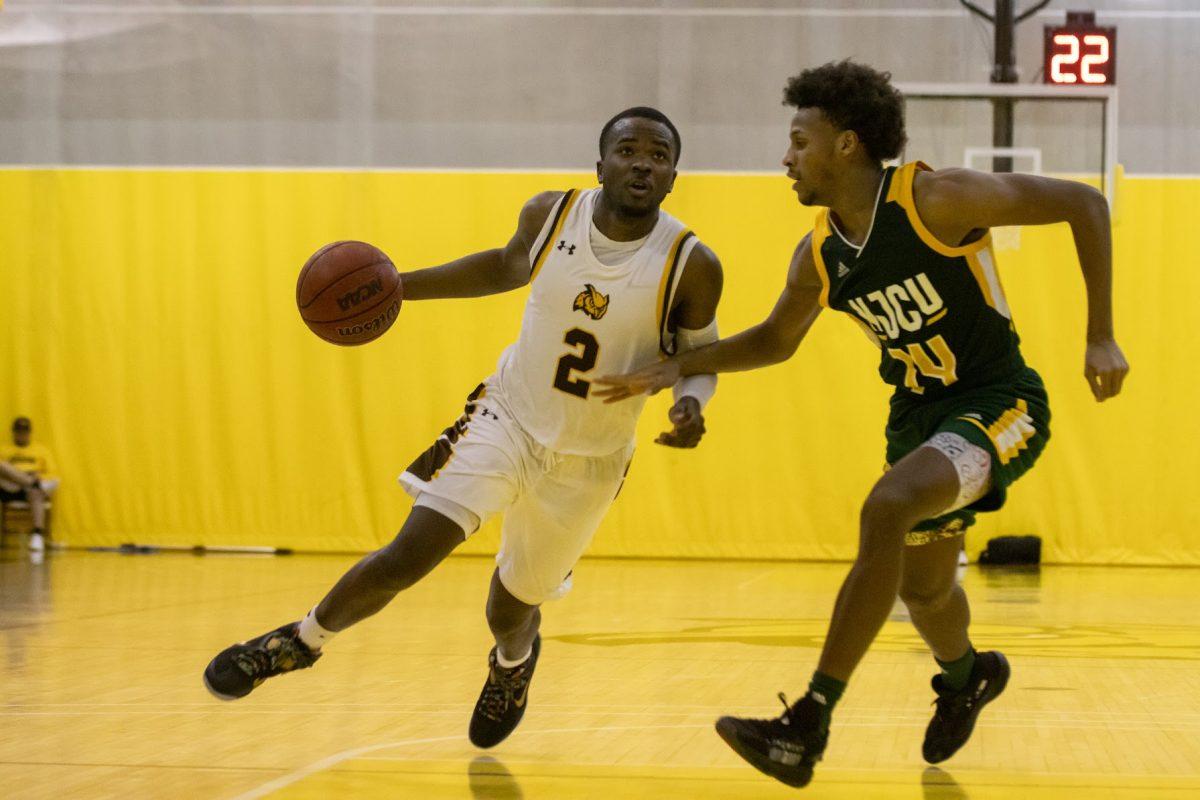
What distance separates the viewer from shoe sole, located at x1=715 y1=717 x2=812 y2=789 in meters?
3.45

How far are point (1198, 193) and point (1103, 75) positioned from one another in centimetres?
156

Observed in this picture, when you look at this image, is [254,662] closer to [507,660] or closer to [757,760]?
[507,660]

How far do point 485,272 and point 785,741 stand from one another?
201 cm

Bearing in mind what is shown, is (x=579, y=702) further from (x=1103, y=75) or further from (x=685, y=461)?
(x=1103, y=75)

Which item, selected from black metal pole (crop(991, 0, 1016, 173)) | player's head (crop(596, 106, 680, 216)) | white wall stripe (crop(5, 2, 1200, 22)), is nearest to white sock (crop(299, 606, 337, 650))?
player's head (crop(596, 106, 680, 216))

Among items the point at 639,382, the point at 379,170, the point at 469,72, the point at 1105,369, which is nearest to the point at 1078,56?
the point at 469,72

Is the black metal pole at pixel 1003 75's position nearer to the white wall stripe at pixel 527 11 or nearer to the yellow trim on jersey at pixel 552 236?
the white wall stripe at pixel 527 11

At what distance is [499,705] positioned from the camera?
4.59m

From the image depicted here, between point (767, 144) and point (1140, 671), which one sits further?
point (767, 144)

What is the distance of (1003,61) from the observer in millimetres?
12062

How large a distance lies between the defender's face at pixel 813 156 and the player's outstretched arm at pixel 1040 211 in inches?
12.1

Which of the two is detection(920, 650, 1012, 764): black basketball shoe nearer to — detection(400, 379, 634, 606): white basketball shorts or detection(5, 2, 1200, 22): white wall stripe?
detection(400, 379, 634, 606): white basketball shorts

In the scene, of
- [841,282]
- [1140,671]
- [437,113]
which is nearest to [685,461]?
[437,113]

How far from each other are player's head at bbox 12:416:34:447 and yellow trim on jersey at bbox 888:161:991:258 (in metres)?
10.9
